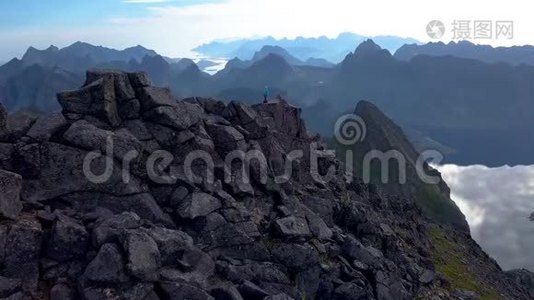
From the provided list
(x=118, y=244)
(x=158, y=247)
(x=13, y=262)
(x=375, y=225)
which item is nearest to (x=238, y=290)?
(x=158, y=247)

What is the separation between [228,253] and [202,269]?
5170mm

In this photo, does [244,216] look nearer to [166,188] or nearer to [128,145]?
[166,188]

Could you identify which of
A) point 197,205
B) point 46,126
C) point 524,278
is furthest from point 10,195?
point 524,278

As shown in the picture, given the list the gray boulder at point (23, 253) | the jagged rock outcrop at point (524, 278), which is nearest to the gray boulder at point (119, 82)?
the gray boulder at point (23, 253)

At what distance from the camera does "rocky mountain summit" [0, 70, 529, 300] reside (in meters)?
34.2

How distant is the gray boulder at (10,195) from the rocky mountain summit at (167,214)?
93 millimetres

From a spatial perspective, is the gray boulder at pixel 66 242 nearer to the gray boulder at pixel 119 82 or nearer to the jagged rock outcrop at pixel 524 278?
the gray boulder at pixel 119 82

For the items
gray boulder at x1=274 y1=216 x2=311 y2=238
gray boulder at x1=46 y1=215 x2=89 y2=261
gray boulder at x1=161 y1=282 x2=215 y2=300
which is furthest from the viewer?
gray boulder at x1=274 y1=216 x2=311 y2=238

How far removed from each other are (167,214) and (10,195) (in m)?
12.5

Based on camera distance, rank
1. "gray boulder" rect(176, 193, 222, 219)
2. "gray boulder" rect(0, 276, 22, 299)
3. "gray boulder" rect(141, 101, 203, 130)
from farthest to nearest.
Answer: "gray boulder" rect(141, 101, 203, 130), "gray boulder" rect(176, 193, 222, 219), "gray boulder" rect(0, 276, 22, 299)

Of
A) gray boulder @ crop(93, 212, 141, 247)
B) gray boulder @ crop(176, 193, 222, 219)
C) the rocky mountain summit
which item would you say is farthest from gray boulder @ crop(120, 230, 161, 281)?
gray boulder @ crop(176, 193, 222, 219)

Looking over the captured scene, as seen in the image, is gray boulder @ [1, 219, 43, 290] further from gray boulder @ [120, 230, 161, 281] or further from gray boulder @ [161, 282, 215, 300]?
gray boulder @ [161, 282, 215, 300]

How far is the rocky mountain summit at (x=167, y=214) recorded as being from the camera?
34219 millimetres

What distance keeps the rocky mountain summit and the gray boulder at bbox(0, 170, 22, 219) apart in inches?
3.7
